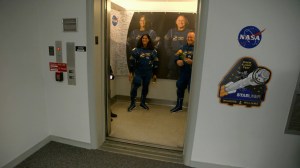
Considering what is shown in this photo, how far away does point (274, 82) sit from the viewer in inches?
70.2

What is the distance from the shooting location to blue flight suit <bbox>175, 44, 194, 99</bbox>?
11.6ft

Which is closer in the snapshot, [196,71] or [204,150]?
[196,71]

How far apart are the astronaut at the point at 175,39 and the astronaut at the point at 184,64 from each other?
17 centimetres

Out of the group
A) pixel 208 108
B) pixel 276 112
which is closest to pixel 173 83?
pixel 208 108

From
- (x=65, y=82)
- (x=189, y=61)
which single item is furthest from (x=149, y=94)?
(x=65, y=82)

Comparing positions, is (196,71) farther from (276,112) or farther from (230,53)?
(276,112)

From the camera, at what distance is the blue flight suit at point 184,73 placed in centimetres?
353

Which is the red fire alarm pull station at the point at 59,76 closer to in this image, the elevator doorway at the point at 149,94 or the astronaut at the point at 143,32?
the elevator doorway at the point at 149,94

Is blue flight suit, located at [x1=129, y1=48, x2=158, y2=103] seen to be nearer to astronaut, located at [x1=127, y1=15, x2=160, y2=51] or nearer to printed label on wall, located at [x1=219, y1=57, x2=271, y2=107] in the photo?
astronaut, located at [x1=127, y1=15, x2=160, y2=51]

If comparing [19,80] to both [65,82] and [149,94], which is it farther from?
[149,94]

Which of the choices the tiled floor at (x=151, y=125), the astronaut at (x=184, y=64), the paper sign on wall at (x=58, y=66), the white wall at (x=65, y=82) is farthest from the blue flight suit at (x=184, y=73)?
the paper sign on wall at (x=58, y=66)

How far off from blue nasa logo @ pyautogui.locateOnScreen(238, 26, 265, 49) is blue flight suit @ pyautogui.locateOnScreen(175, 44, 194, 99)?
176 cm

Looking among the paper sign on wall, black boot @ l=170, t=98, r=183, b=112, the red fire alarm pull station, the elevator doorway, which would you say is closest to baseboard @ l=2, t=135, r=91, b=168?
the elevator doorway

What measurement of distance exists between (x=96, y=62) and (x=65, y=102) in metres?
0.70
